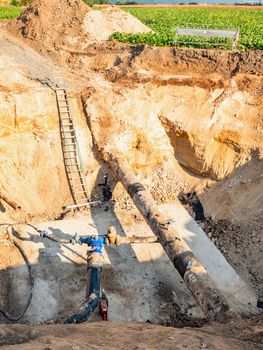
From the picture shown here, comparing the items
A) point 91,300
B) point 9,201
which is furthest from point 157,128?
point 91,300

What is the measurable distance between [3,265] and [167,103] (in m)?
9.97

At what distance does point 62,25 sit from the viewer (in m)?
22.3

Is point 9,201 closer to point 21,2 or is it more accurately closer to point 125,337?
point 125,337

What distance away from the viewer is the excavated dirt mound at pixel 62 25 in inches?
845

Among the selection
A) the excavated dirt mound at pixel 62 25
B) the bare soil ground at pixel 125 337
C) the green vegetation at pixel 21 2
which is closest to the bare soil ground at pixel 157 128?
the excavated dirt mound at pixel 62 25

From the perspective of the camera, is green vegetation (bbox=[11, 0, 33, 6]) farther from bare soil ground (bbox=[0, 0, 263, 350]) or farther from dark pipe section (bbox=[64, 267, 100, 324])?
dark pipe section (bbox=[64, 267, 100, 324])

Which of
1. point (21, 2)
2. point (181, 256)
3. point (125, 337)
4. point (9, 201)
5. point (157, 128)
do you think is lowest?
point (9, 201)

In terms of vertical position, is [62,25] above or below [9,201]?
above

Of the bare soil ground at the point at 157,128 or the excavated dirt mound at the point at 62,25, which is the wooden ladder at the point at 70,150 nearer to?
the bare soil ground at the point at 157,128

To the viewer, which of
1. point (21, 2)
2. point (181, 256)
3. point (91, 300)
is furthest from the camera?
point (21, 2)

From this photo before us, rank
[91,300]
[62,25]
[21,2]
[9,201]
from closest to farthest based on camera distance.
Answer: [91,300]
[9,201]
[62,25]
[21,2]

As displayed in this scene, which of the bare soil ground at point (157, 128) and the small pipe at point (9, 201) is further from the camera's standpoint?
the bare soil ground at point (157, 128)

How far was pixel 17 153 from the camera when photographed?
16500mm

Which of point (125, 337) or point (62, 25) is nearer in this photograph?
point (125, 337)
